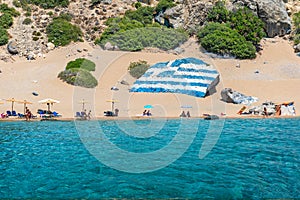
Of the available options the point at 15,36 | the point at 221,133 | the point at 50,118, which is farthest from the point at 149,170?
the point at 15,36

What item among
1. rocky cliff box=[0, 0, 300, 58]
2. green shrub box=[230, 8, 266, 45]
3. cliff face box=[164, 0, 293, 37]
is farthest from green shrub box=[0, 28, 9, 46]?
green shrub box=[230, 8, 266, 45]

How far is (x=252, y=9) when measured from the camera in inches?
2169

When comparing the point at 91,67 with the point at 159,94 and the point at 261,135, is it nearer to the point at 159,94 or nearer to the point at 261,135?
the point at 159,94

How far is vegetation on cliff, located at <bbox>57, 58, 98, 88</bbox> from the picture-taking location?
37.4m

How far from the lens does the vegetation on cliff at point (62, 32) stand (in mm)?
52594

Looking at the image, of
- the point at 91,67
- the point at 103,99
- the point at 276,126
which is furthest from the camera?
the point at 91,67

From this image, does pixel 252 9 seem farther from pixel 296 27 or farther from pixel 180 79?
pixel 180 79

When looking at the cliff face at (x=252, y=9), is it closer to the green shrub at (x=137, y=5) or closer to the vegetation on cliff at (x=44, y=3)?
the green shrub at (x=137, y=5)

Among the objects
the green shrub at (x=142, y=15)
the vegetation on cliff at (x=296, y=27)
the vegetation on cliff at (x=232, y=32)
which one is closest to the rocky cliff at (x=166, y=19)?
the vegetation on cliff at (x=296, y=27)

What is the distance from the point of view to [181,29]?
53781 mm

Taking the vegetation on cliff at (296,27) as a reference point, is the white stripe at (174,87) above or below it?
below

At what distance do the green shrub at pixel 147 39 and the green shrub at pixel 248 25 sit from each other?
7.97 meters

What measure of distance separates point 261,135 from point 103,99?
18.7 metres

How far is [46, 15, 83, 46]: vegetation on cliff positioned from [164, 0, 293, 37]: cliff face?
1506cm
